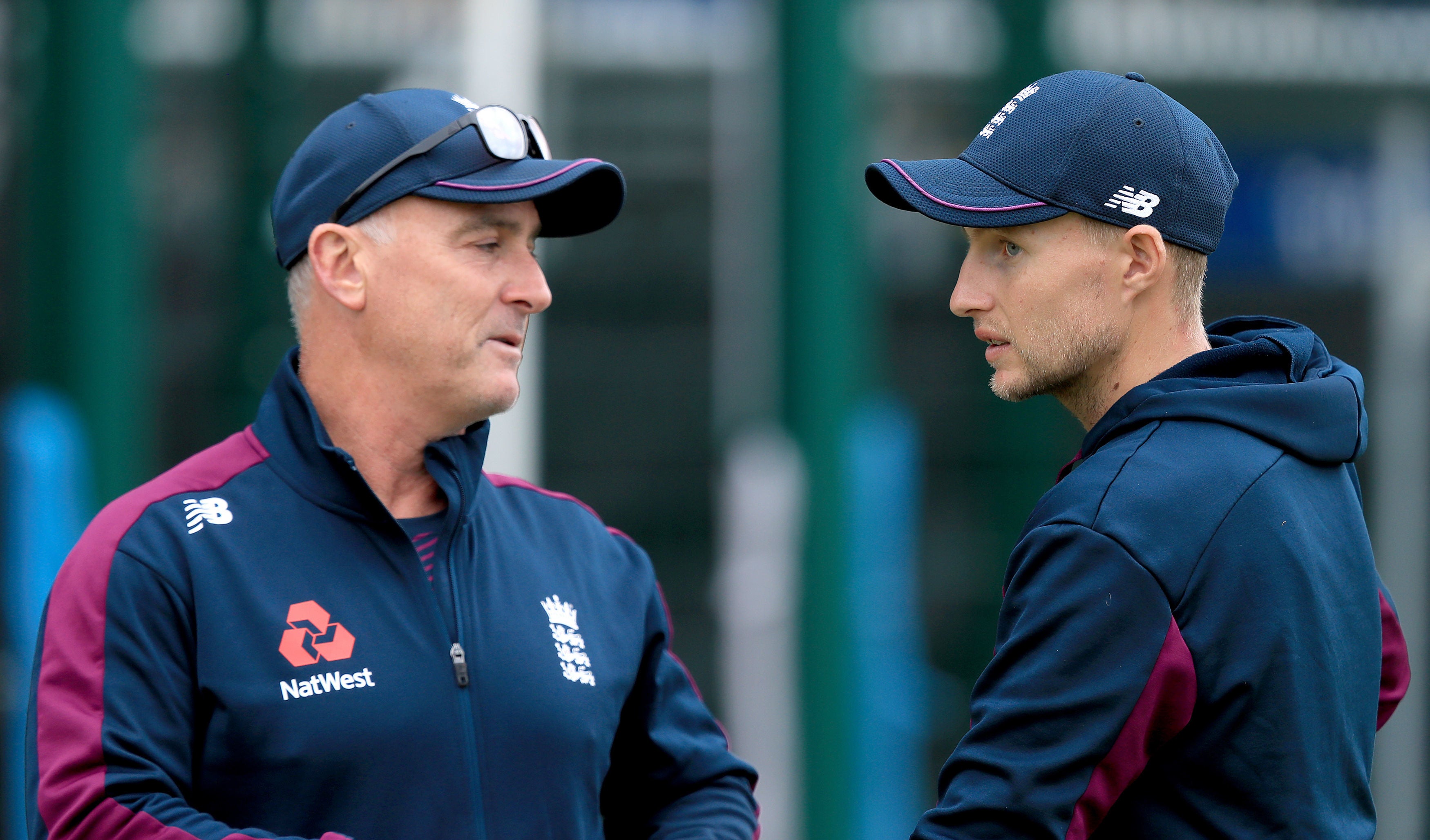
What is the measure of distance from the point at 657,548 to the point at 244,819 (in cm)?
507

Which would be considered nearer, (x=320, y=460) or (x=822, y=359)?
(x=320, y=460)

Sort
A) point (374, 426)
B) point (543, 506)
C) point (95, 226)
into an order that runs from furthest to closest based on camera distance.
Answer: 1. point (95, 226)
2. point (543, 506)
3. point (374, 426)

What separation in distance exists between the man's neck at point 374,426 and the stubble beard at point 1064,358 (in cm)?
83

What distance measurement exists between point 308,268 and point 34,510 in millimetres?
3001

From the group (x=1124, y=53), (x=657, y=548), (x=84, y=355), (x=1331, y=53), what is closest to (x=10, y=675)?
(x=84, y=355)

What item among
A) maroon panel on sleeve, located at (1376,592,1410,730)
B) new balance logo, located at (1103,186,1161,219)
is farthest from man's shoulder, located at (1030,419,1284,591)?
maroon panel on sleeve, located at (1376,592,1410,730)

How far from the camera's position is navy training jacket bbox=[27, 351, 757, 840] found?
1.89 metres

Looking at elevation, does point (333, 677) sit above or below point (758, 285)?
above

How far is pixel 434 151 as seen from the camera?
85.3 inches

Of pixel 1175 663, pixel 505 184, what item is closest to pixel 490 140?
pixel 505 184

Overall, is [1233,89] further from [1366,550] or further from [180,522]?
[180,522]

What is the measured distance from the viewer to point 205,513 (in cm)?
206

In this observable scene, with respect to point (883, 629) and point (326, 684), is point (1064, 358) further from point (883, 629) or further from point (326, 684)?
point (883, 629)

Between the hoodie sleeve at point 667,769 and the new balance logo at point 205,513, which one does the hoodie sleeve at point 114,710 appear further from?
the hoodie sleeve at point 667,769
